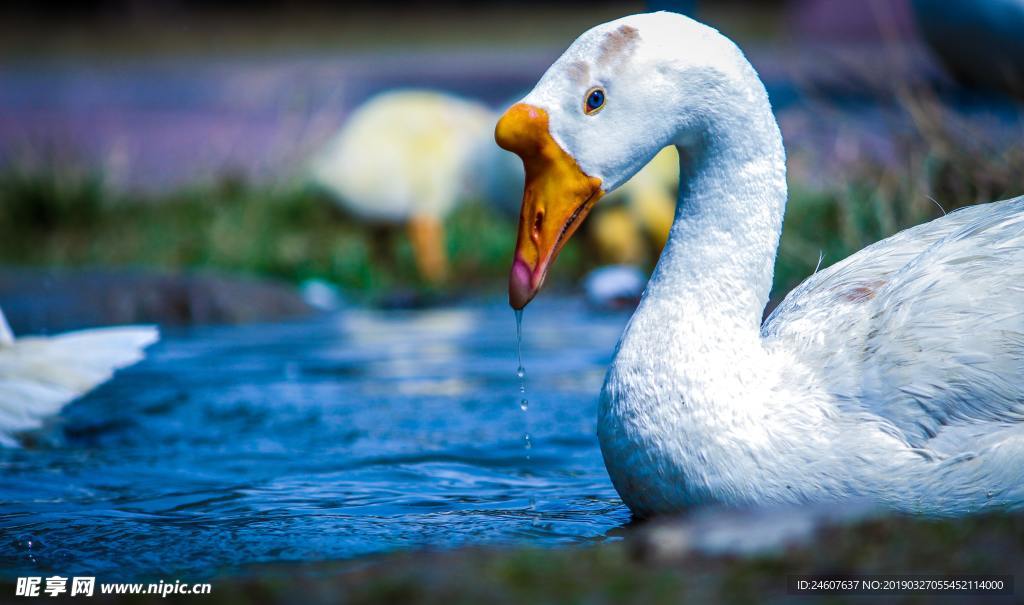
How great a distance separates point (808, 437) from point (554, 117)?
85 centimetres

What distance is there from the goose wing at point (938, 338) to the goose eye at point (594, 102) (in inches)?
26.6

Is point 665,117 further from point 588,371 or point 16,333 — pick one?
point 16,333

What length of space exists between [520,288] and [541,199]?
20 centimetres

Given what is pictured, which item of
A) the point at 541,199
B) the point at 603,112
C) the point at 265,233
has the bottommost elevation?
the point at 541,199

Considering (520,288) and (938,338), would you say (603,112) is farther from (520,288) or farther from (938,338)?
(938,338)

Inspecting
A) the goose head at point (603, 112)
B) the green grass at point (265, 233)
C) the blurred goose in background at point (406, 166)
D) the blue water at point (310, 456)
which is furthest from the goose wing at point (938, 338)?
the blurred goose in background at point (406, 166)

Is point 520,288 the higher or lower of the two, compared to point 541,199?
lower

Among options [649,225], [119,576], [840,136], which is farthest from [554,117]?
[649,225]

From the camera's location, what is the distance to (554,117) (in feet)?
8.66

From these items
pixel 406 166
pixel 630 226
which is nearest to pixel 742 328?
pixel 630 226

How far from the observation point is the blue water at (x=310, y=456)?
9.14 feet

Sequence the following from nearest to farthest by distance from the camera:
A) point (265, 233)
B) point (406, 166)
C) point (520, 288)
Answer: point (520, 288)
point (406, 166)
point (265, 233)

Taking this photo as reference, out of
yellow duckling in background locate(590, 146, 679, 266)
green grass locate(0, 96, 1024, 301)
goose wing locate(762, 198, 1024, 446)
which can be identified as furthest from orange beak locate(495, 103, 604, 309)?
yellow duckling in background locate(590, 146, 679, 266)

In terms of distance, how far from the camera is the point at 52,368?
408 cm
